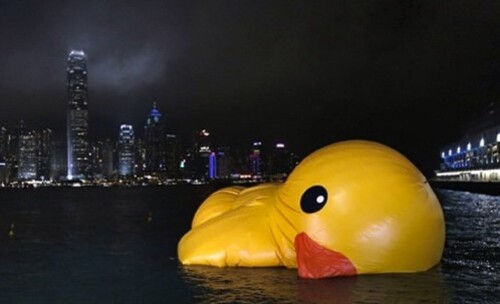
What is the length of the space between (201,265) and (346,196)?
4469 millimetres

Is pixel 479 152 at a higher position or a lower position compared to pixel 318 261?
Answer: higher

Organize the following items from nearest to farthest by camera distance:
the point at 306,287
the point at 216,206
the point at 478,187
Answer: the point at 306,287
the point at 216,206
the point at 478,187

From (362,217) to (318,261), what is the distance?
1.43 metres

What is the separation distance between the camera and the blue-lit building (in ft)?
348

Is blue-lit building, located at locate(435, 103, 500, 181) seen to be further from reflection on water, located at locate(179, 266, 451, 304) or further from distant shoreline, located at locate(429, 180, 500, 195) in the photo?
reflection on water, located at locate(179, 266, 451, 304)

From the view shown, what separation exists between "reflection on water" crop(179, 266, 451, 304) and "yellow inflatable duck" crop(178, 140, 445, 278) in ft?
0.74

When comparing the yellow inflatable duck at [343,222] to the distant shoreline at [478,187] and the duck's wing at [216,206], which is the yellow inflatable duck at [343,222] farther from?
the distant shoreline at [478,187]

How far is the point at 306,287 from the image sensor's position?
12945 millimetres

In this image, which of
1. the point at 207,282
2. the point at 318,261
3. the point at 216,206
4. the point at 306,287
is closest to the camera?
the point at 306,287

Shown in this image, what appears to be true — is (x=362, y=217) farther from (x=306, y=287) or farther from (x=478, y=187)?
(x=478, y=187)

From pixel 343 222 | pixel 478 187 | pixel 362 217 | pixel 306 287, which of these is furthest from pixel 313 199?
pixel 478 187

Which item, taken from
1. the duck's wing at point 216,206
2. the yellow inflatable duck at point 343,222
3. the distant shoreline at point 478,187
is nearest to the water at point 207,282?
the yellow inflatable duck at point 343,222

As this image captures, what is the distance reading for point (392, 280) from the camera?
44.1 ft

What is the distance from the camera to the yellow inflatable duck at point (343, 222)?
516 inches
